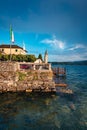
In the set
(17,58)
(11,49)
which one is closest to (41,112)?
(17,58)

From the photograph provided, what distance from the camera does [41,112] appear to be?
22047 mm

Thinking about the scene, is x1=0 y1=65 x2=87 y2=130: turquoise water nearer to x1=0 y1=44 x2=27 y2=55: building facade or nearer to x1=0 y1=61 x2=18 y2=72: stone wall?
x1=0 y1=61 x2=18 y2=72: stone wall

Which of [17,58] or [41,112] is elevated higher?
[17,58]

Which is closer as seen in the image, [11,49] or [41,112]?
[41,112]

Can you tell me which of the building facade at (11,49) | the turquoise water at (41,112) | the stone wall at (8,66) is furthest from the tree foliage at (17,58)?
the turquoise water at (41,112)

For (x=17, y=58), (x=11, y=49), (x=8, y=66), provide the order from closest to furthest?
1. (x=8, y=66)
2. (x=17, y=58)
3. (x=11, y=49)

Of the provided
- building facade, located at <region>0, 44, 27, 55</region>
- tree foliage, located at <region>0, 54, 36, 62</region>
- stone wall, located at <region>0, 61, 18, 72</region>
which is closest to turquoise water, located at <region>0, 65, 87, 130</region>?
stone wall, located at <region>0, 61, 18, 72</region>

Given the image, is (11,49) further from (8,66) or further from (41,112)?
(41,112)

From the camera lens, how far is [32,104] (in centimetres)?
2531

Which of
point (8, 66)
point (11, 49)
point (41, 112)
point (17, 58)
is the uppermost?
point (11, 49)

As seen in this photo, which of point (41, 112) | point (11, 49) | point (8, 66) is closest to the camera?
point (41, 112)

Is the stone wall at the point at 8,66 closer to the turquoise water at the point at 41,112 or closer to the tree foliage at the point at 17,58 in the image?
the turquoise water at the point at 41,112

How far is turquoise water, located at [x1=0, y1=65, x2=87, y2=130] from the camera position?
17797 mm

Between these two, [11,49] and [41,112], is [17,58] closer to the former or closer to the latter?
[11,49]
